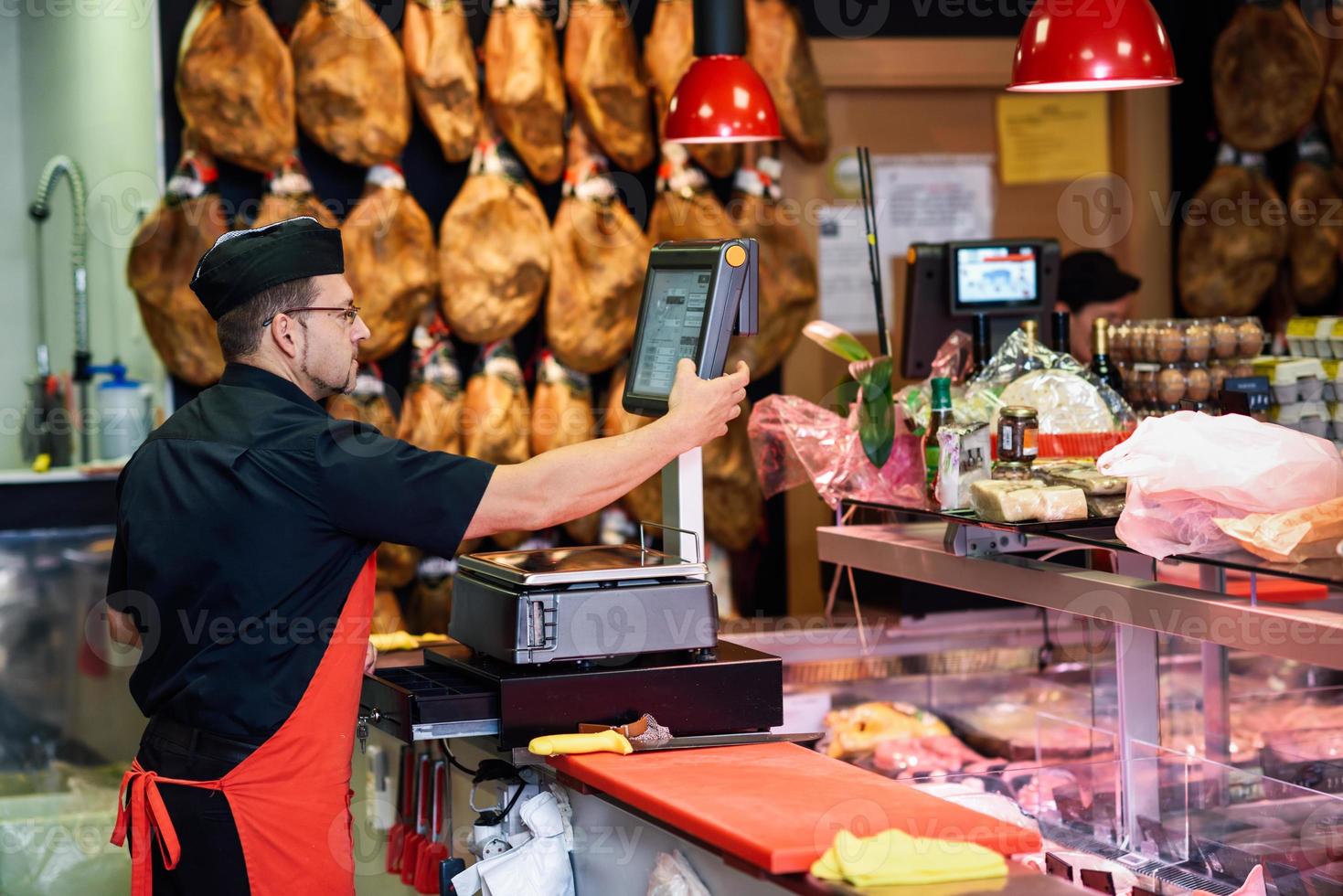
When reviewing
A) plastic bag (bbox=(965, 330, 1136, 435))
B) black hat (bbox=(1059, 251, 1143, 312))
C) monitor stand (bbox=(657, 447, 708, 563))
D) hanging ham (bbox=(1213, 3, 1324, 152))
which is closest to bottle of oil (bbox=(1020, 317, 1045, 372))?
plastic bag (bbox=(965, 330, 1136, 435))

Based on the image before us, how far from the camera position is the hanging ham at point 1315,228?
512cm

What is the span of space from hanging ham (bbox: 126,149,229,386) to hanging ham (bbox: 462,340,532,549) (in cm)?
75

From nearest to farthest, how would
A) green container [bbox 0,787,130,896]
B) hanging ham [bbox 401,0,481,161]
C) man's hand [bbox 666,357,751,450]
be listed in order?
man's hand [bbox 666,357,751,450]
green container [bbox 0,787,130,896]
hanging ham [bbox 401,0,481,161]

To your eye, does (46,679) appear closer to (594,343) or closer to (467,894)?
(594,343)

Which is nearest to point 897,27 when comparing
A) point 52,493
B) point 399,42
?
point 399,42

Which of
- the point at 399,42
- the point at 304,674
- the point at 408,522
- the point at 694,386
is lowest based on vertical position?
the point at 304,674

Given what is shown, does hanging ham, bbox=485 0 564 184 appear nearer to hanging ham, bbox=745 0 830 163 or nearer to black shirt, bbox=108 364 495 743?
hanging ham, bbox=745 0 830 163

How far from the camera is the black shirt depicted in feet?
6.99

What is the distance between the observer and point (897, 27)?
5.36 metres

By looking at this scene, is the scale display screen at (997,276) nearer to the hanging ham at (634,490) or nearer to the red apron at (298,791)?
the hanging ham at (634,490)

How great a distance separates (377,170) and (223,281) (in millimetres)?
2384

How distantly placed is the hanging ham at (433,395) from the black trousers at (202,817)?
7.80ft

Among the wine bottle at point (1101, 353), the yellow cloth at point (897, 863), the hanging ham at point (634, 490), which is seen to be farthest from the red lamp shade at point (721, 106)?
the yellow cloth at point (897, 863)

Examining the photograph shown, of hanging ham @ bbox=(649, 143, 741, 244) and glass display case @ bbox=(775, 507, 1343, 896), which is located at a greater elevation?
hanging ham @ bbox=(649, 143, 741, 244)
